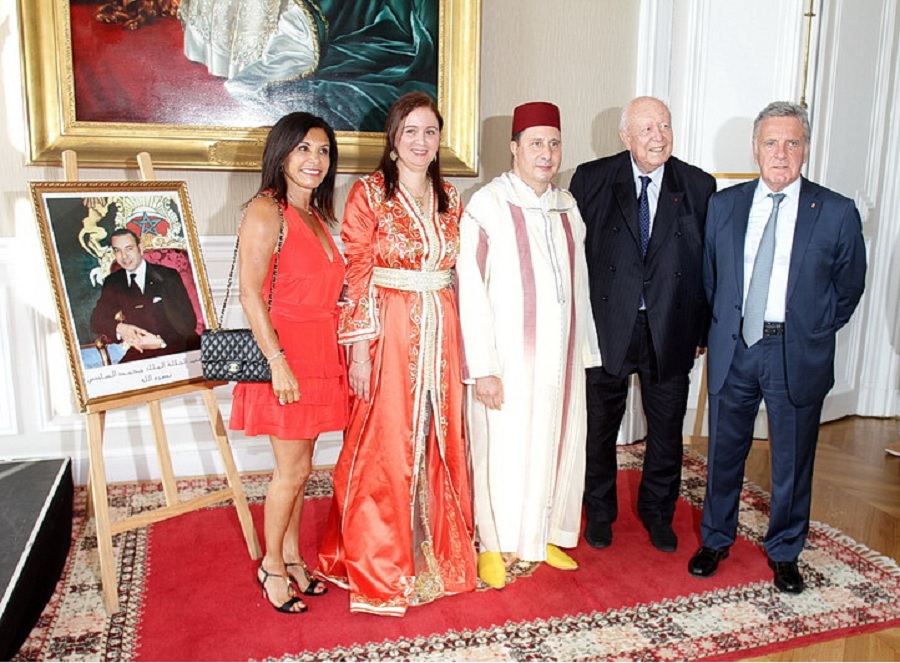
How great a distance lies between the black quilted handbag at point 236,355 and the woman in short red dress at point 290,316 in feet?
0.07

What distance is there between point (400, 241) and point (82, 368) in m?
1.11

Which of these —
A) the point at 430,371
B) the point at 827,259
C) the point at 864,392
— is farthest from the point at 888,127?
the point at 430,371

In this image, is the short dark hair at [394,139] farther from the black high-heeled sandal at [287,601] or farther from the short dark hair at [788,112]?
the black high-heeled sandal at [287,601]

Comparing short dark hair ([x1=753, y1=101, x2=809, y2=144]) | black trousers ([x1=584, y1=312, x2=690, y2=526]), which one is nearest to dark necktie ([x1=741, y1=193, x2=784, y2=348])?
short dark hair ([x1=753, y1=101, x2=809, y2=144])

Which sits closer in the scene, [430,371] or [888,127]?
[430,371]

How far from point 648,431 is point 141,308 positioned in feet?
6.26

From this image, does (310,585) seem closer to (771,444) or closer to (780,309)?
(771,444)

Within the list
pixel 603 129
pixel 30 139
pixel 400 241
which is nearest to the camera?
pixel 400 241

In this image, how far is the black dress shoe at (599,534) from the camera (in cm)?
299

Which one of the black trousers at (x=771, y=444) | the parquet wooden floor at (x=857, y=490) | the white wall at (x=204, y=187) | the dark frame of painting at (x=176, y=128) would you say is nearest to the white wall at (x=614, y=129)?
the white wall at (x=204, y=187)

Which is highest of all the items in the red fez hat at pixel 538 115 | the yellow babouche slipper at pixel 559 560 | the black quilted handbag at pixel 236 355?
the red fez hat at pixel 538 115

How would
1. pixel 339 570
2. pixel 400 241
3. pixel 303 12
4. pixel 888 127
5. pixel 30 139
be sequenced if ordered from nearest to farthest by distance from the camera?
1. pixel 400 241
2. pixel 339 570
3. pixel 30 139
4. pixel 303 12
5. pixel 888 127

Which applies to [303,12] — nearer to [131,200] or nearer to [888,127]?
[131,200]

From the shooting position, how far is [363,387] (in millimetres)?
2477
